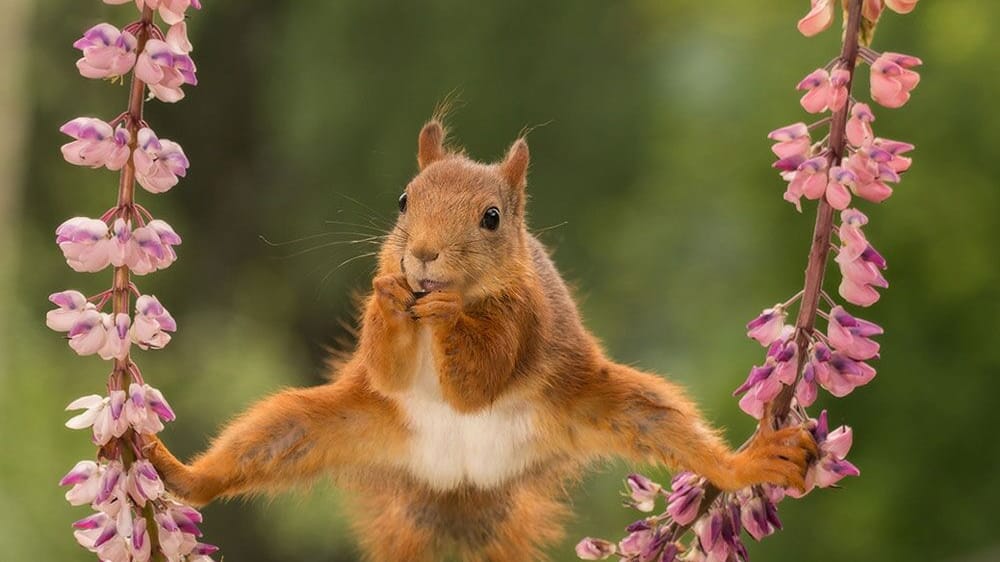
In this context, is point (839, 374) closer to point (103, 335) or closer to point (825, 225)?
point (825, 225)

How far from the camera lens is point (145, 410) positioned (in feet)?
2.70

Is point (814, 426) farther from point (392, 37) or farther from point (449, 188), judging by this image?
point (392, 37)

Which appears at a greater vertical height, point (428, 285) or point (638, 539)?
point (428, 285)

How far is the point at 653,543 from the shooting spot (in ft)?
2.98

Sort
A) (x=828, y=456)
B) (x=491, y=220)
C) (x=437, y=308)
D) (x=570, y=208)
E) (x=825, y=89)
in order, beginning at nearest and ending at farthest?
(x=825, y=89), (x=828, y=456), (x=437, y=308), (x=491, y=220), (x=570, y=208)

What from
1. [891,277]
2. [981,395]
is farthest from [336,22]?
[981,395]

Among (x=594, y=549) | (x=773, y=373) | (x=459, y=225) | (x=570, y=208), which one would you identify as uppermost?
(x=570, y=208)

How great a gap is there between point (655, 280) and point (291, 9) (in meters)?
0.96

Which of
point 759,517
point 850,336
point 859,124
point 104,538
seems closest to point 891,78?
point 859,124

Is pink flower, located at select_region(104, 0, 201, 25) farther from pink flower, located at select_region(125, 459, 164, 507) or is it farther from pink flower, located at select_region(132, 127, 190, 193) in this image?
pink flower, located at select_region(125, 459, 164, 507)

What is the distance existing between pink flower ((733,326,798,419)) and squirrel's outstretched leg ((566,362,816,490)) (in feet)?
0.23

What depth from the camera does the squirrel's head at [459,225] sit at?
3.49 feet

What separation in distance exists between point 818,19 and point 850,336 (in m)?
0.17

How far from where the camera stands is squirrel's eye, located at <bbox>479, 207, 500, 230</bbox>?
1120 millimetres
